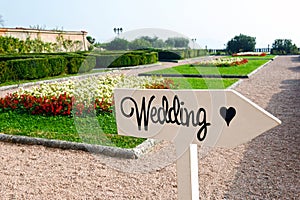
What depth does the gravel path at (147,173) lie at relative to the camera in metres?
2.71

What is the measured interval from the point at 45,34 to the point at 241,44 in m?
20.7

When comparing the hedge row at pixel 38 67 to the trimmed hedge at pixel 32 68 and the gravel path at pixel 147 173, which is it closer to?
the trimmed hedge at pixel 32 68

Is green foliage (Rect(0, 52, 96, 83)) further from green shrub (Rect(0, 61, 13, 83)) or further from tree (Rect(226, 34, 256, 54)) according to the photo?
tree (Rect(226, 34, 256, 54))

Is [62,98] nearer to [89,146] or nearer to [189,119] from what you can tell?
[89,146]

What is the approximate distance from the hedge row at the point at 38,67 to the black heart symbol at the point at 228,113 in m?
8.97

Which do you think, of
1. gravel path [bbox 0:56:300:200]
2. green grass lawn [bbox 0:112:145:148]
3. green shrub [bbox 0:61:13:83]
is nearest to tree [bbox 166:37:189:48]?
gravel path [bbox 0:56:300:200]

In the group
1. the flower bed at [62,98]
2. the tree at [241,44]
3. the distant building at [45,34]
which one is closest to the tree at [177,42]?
the flower bed at [62,98]

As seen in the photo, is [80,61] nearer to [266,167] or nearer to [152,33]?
[266,167]

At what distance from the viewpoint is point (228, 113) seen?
3.96 ft

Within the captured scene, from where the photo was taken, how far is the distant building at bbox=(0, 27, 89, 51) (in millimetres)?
21734

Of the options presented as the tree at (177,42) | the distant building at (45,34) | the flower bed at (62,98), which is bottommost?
the flower bed at (62,98)

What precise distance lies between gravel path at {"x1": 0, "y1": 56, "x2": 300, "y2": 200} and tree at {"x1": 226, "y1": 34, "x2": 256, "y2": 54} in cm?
3118

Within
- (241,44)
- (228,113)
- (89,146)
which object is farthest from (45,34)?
(228,113)

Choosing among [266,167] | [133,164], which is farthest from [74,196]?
[266,167]
